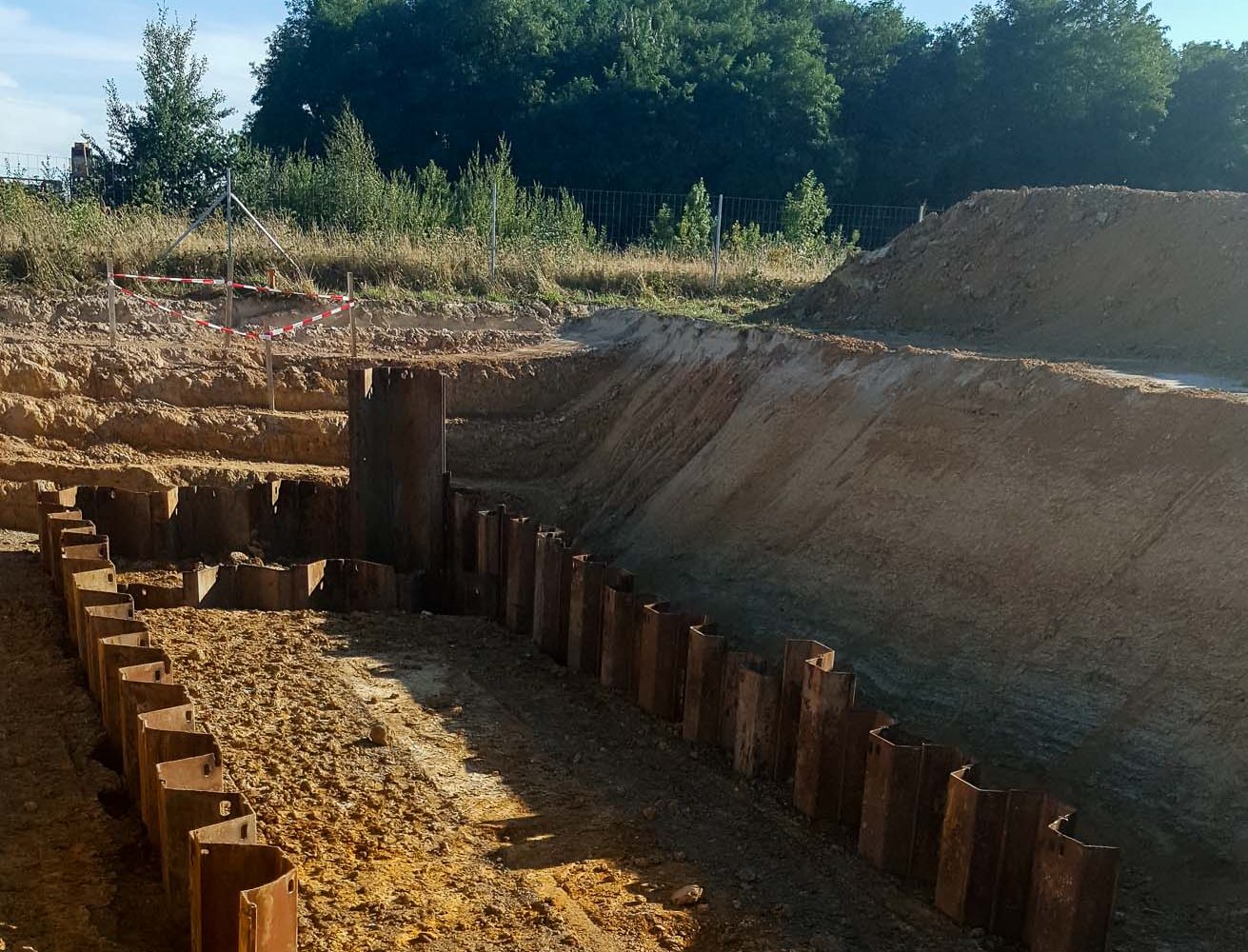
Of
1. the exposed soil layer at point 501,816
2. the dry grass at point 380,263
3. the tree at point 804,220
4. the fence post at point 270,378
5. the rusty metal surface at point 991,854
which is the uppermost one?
the tree at point 804,220

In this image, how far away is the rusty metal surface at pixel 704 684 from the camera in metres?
7.31

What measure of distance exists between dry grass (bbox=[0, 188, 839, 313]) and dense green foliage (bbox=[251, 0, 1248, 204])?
16.1 metres

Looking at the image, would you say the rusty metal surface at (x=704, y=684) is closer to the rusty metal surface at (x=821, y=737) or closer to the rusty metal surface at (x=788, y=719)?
the rusty metal surface at (x=788, y=719)

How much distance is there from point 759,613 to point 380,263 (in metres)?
13.4

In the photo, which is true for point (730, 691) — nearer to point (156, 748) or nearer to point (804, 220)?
point (156, 748)

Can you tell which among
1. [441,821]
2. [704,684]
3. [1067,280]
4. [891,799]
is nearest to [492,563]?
[704,684]

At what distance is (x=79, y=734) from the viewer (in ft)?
22.1

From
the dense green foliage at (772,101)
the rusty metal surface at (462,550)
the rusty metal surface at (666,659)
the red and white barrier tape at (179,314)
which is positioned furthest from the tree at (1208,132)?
the rusty metal surface at (666,659)

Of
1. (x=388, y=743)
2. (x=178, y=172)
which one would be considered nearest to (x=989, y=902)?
(x=388, y=743)

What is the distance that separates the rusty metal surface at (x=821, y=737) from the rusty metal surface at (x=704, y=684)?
872 mm

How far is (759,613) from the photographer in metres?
9.45

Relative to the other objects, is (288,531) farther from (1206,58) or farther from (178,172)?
(1206,58)

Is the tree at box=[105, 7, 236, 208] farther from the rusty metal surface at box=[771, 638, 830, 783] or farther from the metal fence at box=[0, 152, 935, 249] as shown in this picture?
the rusty metal surface at box=[771, 638, 830, 783]

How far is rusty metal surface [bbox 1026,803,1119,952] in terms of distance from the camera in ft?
16.3
